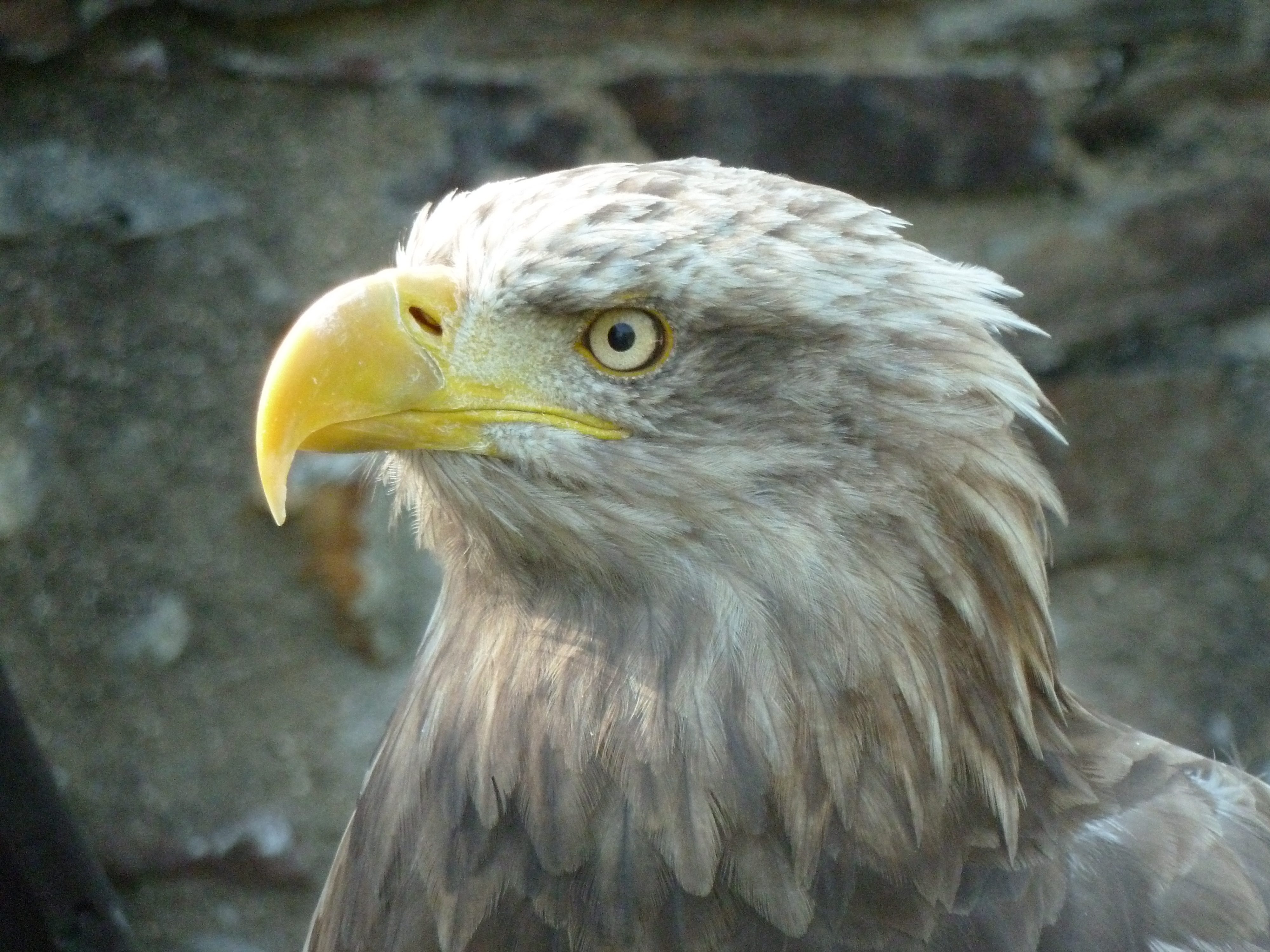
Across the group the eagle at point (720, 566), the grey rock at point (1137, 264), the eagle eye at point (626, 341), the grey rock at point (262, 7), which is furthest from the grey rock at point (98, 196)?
the grey rock at point (1137, 264)

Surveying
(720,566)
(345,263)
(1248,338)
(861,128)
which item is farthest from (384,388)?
(1248,338)

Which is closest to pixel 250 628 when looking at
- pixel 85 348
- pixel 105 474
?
pixel 105 474

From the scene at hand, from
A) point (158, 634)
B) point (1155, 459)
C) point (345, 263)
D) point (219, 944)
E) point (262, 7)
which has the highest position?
point (262, 7)

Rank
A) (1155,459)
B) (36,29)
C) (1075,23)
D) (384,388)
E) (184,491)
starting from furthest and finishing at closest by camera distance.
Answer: (1155,459) < (1075,23) < (184,491) < (36,29) < (384,388)

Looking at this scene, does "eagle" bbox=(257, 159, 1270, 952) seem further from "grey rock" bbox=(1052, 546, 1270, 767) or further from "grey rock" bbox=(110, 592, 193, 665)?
"grey rock" bbox=(1052, 546, 1270, 767)

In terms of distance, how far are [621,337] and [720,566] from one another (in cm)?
20

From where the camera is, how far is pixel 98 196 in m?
1.46

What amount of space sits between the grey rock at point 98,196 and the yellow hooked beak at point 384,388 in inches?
21.9

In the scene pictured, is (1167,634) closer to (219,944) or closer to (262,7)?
(219,944)

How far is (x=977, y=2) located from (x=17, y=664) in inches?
54.2

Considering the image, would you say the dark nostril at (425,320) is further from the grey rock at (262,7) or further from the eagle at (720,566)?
the grey rock at (262,7)

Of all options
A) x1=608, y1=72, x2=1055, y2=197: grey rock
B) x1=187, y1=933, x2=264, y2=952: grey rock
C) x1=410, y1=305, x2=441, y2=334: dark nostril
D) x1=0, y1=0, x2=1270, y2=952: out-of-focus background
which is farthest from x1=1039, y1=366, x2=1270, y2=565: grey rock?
x1=187, y1=933, x2=264, y2=952: grey rock

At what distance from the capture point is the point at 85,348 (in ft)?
4.89

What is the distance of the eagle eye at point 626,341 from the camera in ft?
3.34
